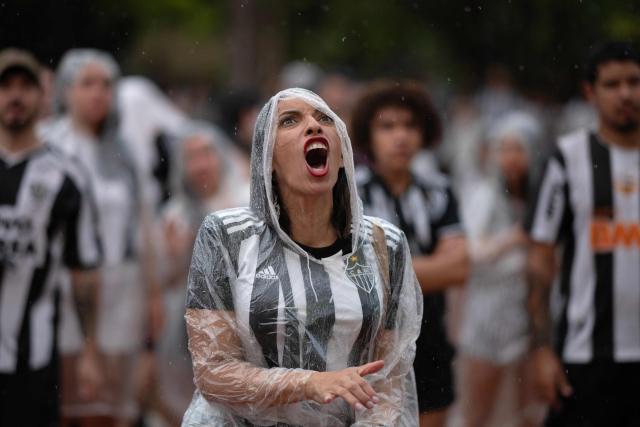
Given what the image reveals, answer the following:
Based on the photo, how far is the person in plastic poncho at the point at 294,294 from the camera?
4543 mm

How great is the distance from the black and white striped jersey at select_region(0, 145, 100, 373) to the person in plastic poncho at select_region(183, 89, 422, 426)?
2.49m

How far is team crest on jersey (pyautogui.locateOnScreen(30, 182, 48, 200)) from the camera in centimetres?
706

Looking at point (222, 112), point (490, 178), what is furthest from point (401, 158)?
point (222, 112)

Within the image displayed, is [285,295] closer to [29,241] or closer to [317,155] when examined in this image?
[317,155]

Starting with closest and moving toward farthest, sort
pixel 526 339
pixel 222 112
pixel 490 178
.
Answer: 1. pixel 526 339
2. pixel 490 178
3. pixel 222 112

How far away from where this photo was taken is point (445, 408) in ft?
20.4

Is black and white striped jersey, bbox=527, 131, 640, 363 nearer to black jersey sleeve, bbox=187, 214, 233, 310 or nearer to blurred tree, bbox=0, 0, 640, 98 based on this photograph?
blurred tree, bbox=0, 0, 640, 98

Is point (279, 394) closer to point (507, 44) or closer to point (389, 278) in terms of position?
point (389, 278)

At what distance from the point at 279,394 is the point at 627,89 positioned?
2941 millimetres

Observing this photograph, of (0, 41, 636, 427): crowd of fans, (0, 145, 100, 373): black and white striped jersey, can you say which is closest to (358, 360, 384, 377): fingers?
(0, 145, 100, 373): black and white striped jersey

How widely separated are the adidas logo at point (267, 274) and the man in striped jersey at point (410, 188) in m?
1.97

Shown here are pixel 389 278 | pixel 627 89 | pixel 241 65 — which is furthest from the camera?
pixel 241 65

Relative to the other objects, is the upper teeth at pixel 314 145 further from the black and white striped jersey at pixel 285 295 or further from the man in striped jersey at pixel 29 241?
the man in striped jersey at pixel 29 241

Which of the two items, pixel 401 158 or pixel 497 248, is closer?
pixel 401 158
